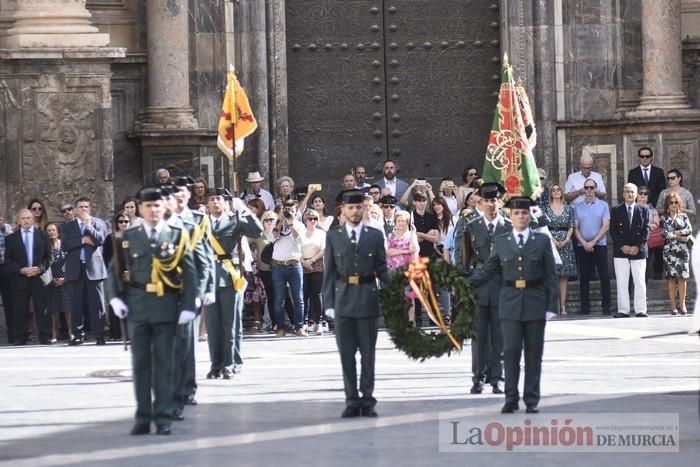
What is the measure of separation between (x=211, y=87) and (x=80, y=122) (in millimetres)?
2722

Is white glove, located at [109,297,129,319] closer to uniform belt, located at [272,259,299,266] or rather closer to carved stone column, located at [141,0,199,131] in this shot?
uniform belt, located at [272,259,299,266]

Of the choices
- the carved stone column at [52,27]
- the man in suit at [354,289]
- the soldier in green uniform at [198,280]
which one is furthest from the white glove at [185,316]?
the carved stone column at [52,27]

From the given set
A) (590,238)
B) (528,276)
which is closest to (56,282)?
(590,238)

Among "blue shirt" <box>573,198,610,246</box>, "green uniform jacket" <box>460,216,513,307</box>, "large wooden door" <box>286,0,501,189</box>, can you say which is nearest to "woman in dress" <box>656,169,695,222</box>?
"blue shirt" <box>573,198,610,246</box>

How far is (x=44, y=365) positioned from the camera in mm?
19062

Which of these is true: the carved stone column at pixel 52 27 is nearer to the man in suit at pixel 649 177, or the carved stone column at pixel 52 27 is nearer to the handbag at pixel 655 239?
the man in suit at pixel 649 177

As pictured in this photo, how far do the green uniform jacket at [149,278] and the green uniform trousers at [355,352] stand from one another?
1438 millimetres

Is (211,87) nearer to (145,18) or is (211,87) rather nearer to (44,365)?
(145,18)

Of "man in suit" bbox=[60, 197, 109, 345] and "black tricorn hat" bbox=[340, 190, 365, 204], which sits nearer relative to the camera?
"black tricorn hat" bbox=[340, 190, 365, 204]

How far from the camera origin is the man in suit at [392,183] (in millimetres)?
24172

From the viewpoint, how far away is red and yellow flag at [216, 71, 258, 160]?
1961 cm

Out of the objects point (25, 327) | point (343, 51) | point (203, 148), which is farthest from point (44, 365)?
point (343, 51)

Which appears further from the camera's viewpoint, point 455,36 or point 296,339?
point 455,36

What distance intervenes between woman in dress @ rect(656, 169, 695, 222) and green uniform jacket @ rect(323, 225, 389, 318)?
30.6 ft
